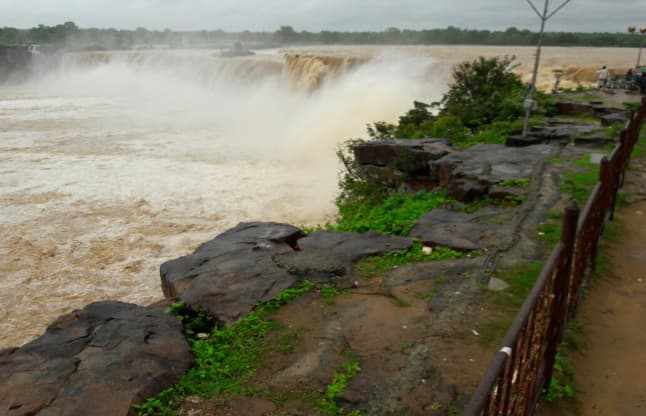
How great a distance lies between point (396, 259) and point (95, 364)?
9.27 feet

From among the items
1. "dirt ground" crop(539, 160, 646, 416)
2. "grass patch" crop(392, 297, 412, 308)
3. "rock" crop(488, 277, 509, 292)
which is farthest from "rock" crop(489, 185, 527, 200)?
"grass patch" crop(392, 297, 412, 308)

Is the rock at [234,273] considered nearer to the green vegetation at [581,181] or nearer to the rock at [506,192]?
the rock at [506,192]

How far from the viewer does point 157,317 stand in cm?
418

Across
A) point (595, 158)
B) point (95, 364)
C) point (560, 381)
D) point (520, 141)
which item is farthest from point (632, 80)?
point (95, 364)

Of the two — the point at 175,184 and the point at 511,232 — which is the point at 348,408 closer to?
the point at 511,232

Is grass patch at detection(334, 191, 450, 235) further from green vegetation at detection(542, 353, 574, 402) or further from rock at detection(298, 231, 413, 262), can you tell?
green vegetation at detection(542, 353, 574, 402)

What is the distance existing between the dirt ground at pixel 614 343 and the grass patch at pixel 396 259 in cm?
131

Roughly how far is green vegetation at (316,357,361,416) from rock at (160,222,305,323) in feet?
3.75

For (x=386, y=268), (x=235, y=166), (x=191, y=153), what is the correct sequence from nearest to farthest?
(x=386, y=268)
(x=235, y=166)
(x=191, y=153)

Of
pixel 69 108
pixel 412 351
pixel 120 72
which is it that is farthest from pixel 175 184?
pixel 120 72

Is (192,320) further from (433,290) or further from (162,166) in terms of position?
(162,166)

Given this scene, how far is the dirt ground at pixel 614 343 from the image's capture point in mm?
2996

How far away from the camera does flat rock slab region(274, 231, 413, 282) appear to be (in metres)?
4.92

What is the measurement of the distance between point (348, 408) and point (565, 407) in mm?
1193
